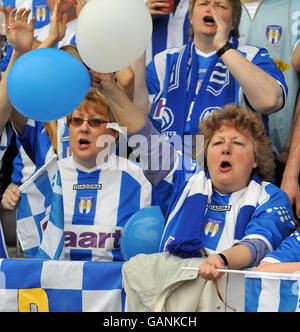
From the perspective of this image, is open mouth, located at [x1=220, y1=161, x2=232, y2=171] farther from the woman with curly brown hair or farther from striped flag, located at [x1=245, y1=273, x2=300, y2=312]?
striped flag, located at [x1=245, y1=273, x2=300, y2=312]

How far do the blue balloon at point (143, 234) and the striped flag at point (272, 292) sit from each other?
2.36 ft

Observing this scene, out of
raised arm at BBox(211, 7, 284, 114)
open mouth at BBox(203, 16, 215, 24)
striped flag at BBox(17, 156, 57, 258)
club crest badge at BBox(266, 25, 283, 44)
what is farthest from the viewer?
club crest badge at BBox(266, 25, 283, 44)

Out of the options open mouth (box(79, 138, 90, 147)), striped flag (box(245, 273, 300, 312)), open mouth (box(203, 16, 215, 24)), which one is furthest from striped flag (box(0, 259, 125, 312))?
open mouth (box(203, 16, 215, 24))

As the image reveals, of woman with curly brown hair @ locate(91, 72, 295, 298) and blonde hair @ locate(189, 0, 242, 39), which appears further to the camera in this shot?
blonde hair @ locate(189, 0, 242, 39)

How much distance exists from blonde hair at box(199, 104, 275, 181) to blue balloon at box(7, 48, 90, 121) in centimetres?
71

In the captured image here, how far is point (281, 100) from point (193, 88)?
0.51 metres

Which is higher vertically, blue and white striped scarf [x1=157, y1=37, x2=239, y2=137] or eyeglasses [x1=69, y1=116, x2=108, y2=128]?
blue and white striped scarf [x1=157, y1=37, x2=239, y2=137]

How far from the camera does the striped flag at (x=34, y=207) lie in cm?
357

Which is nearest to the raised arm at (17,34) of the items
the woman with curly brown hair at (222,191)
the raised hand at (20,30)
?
the raised hand at (20,30)

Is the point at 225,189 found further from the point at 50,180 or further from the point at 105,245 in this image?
the point at 50,180

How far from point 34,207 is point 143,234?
786 mm

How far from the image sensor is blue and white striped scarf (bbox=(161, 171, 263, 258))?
9.05 ft

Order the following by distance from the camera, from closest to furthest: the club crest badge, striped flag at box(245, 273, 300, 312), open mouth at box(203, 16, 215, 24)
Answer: striped flag at box(245, 273, 300, 312), open mouth at box(203, 16, 215, 24), the club crest badge
